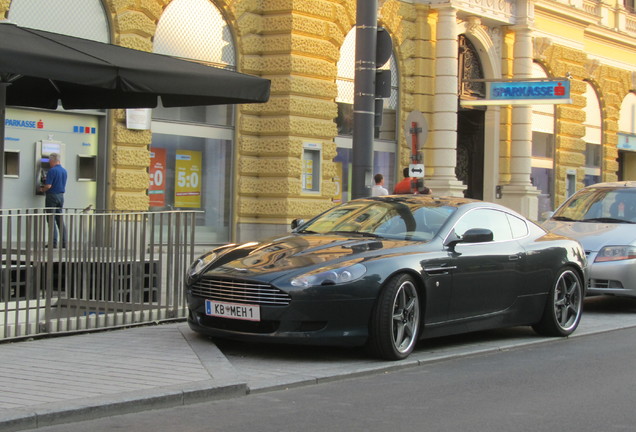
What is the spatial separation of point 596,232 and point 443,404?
7.05 m

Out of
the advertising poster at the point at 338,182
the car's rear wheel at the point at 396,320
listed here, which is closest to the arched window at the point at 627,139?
the advertising poster at the point at 338,182

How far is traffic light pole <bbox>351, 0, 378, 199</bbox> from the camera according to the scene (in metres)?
12.4

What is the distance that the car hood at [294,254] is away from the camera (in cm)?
811

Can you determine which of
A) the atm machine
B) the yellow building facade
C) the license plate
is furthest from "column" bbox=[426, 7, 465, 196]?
the license plate

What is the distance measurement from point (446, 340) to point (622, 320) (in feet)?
10.6

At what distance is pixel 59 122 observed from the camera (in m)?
16.7

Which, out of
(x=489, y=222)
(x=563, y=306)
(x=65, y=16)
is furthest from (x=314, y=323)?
(x=65, y=16)

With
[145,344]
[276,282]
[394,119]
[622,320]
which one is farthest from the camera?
[394,119]

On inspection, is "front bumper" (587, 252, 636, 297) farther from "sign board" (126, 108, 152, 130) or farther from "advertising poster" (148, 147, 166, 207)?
"advertising poster" (148, 147, 166, 207)

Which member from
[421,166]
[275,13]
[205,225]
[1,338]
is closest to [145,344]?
[1,338]

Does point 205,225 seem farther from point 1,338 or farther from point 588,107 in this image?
point 588,107

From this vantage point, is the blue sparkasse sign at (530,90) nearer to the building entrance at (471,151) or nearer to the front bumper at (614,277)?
the building entrance at (471,151)

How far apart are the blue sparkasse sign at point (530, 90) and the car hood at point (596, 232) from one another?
8623mm

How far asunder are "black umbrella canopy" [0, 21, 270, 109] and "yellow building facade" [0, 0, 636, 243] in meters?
5.09
